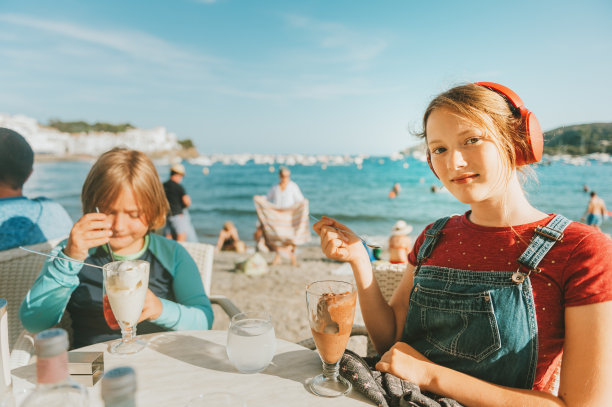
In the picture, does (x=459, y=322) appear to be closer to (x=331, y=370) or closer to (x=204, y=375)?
(x=331, y=370)

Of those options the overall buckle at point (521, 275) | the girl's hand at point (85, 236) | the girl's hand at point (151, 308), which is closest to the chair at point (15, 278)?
the girl's hand at point (85, 236)

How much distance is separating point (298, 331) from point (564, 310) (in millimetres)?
3075

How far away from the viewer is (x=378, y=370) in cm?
108

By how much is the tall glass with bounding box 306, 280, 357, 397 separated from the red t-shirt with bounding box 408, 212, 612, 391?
555 mm

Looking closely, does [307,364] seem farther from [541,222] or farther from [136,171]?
[136,171]

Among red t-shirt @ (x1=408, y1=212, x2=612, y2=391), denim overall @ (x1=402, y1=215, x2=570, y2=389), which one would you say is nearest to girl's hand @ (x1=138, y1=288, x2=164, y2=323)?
denim overall @ (x1=402, y1=215, x2=570, y2=389)

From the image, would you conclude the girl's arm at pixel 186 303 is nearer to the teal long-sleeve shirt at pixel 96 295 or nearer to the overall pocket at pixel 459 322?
the teal long-sleeve shirt at pixel 96 295

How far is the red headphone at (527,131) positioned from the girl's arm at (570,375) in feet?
1.67

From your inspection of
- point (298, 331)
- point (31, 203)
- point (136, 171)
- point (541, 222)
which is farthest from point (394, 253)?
point (31, 203)

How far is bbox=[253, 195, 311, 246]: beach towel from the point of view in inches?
274

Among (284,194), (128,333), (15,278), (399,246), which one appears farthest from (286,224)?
(128,333)

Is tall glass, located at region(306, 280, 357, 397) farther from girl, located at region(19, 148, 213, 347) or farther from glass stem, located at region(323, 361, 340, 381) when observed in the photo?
Result: girl, located at region(19, 148, 213, 347)

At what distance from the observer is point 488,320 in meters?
1.12

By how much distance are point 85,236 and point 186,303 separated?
594mm
